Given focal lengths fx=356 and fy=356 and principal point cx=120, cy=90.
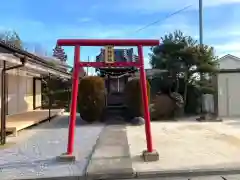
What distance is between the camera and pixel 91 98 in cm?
1450

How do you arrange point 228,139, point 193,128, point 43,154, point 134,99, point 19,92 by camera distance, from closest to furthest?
point 43,154 → point 228,139 → point 193,128 → point 134,99 → point 19,92

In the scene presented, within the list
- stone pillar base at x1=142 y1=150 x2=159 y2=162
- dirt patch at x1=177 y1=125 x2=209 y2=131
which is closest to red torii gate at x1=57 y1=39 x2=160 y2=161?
stone pillar base at x1=142 y1=150 x2=159 y2=162

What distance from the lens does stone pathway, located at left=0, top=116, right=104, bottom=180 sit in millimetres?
6652

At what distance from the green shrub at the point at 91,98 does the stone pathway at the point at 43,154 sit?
6.52ft

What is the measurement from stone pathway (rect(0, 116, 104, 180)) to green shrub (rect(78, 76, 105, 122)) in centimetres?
199

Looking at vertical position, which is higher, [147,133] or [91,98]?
[91,98]

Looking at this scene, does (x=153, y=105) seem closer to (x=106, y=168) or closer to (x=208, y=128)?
(x=208, y=128)

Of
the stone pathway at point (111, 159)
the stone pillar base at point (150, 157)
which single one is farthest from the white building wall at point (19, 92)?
the stone pillar base at point (150, 157)

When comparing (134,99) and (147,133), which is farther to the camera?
(134,99)

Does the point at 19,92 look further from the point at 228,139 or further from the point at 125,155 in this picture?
the point at 228,139

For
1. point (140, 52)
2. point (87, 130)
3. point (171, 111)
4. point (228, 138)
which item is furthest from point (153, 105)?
point (140, 52)

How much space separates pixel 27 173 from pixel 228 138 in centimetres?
618

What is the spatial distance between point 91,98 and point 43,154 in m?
6.30

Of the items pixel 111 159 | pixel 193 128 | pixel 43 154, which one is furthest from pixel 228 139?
pixel 43 154
